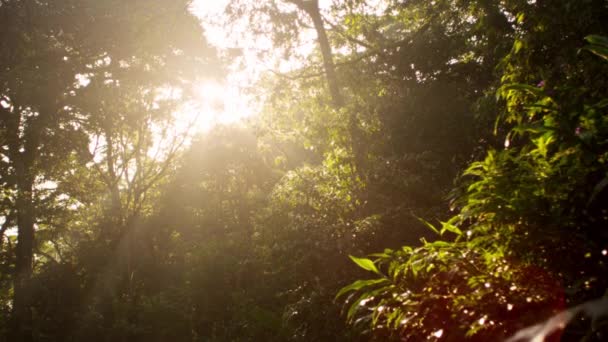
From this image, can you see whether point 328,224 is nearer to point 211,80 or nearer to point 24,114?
point 211,80

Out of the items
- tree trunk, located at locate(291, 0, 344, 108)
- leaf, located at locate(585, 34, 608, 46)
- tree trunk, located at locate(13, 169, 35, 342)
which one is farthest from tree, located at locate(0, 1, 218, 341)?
leaf, located at locate(585, 34, 608, 46)

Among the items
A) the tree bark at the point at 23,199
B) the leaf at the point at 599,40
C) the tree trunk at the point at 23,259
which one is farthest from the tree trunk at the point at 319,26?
the tree trunk at the point at 23,259

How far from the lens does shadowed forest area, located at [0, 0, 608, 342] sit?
1.64 m

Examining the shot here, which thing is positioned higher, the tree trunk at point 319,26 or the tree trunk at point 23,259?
the tree trunk at point 319,26

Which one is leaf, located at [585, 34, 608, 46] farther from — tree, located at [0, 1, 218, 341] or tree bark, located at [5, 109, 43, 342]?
tree bark, located at [5, 109, 43, 342]

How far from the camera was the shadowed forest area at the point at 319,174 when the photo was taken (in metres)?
1.64

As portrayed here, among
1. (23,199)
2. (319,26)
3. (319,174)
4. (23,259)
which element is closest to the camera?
(319,174)

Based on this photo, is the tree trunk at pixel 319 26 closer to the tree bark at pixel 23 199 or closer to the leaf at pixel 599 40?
the tree bark at pixel 23 199

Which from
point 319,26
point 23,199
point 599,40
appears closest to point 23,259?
point 23,199

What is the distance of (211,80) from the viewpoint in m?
15.6

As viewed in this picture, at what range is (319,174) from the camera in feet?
26.2

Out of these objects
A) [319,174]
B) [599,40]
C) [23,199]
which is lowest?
[599,40]

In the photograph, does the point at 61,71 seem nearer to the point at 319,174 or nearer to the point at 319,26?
the point at 319,26

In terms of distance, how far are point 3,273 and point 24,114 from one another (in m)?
6.50
